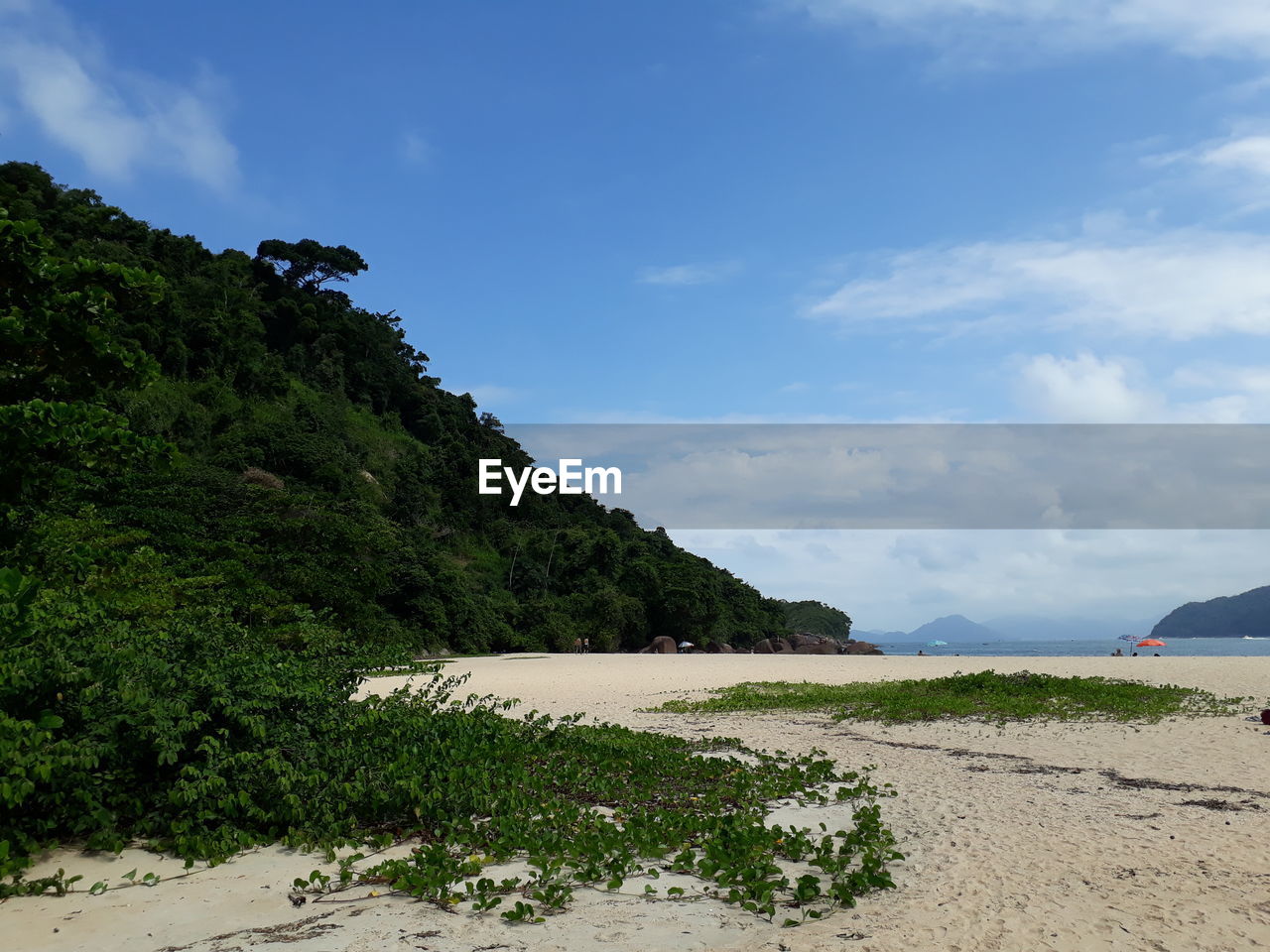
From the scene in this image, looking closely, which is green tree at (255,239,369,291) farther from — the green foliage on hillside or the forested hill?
Result: the green foliage on hillside

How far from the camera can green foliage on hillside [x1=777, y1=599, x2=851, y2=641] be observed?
130500 mm

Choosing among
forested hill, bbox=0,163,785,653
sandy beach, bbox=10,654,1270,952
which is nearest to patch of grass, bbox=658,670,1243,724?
sandy beach, bbox=10,654,1270,952

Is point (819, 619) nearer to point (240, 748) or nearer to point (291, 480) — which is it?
point (291, 480)

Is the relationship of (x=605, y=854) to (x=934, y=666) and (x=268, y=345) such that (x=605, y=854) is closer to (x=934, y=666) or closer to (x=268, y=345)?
(x=934, y=666)

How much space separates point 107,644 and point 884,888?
6358 millimetres

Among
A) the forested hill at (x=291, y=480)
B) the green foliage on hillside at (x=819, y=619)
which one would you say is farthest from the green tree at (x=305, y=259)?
the green foliage on hillside at (x=819, y=619)

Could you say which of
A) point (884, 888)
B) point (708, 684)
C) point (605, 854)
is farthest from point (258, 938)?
point (708, 684)

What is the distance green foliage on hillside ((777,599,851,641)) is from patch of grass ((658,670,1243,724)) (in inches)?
4091

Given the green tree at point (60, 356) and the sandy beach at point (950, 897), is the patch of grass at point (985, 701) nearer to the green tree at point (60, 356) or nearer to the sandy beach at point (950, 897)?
the sandy beach at point (950, 897)

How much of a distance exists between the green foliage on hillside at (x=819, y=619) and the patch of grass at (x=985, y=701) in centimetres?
10391

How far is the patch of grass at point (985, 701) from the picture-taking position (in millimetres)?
17859

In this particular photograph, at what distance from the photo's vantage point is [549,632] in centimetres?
5838

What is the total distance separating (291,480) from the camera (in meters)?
54.2

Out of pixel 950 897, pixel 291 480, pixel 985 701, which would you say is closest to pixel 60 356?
pixel 950 897
